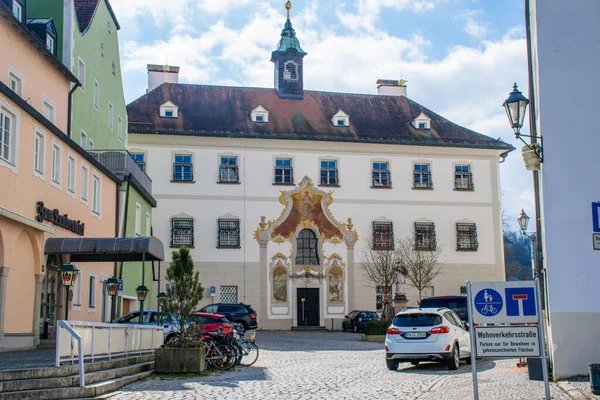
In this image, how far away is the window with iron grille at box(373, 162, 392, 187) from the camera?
51.1 m

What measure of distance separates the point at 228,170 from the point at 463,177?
15161 mm

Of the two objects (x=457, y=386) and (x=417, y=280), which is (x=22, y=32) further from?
(x=417, y=280)

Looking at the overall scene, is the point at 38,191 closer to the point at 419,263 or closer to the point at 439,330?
the point at 439,330

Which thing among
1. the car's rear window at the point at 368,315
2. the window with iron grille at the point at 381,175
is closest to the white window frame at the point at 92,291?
the car's rear window at the point at 368,315

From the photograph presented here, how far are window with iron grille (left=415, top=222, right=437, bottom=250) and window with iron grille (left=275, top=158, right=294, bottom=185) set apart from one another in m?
8.47

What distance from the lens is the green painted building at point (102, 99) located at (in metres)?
31.7

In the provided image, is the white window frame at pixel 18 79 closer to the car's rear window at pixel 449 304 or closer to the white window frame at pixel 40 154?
the white window frame at pixel 40 154

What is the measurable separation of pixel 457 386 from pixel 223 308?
25.3m

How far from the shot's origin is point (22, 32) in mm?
25969

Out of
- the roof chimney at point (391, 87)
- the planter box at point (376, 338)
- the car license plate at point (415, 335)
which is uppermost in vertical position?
the roof chimney at point (391, 87)

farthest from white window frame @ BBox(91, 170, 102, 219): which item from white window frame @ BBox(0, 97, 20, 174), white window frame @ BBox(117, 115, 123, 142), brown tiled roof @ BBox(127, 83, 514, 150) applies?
brown tiled roof @ BBox(127, 83, 514, 150)

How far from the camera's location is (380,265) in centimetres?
4766

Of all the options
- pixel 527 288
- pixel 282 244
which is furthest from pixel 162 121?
pixel 527 288

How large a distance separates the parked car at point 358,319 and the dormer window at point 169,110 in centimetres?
1646
